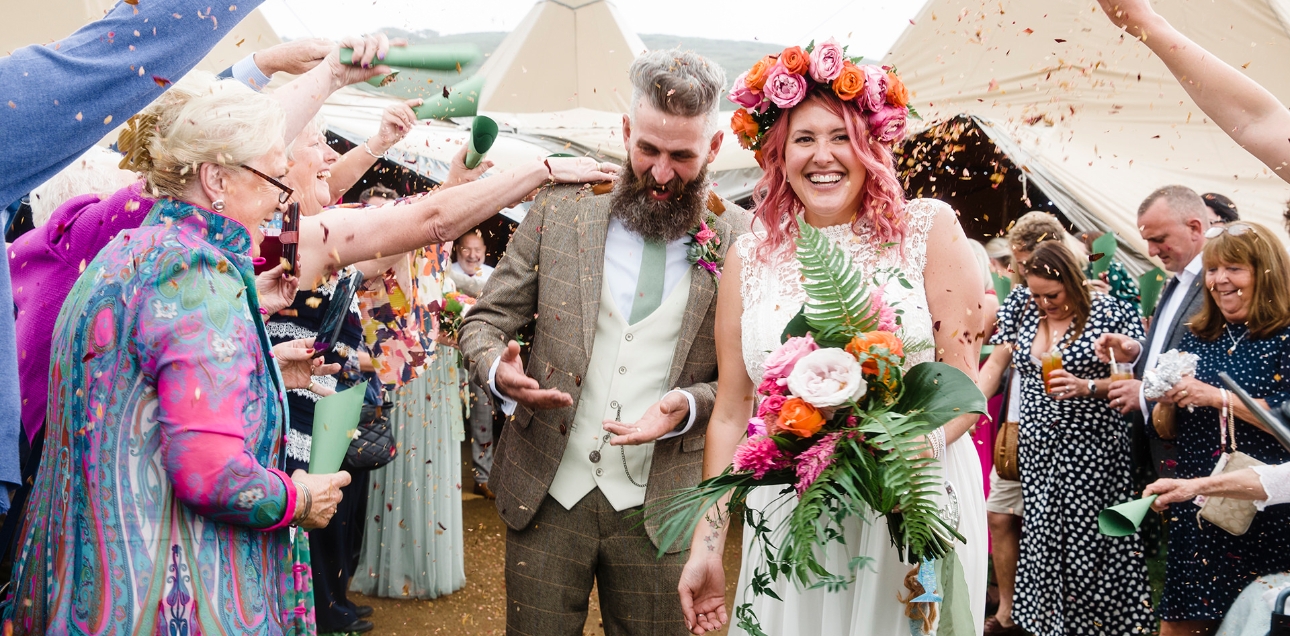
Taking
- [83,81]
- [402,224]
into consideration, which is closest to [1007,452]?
[402,224]

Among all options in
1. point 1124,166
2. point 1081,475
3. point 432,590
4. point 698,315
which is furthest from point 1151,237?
point 432,590

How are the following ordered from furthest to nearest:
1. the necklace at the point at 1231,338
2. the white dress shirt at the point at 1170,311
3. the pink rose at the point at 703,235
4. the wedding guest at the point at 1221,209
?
the wedding guest at the point at 1221,209, the white dress shirt at the point at 1170,311, the necklace at the point at 1231,338, the pink rose at the point at 703,235

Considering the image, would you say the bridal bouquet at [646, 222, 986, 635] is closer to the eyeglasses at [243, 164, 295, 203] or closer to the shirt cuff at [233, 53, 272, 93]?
the eyeglasses at [243, 164, 295, 203]

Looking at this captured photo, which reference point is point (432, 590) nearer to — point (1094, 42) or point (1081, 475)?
point (1081, 475)

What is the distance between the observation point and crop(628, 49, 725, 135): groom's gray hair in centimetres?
275

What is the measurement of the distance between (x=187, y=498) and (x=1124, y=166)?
6.71 metres

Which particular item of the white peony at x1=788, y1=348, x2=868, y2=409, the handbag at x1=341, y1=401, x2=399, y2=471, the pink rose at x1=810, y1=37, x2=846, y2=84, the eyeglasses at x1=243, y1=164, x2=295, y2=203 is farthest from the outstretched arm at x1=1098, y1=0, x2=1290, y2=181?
the handbag at x1=341, y1=401, x2=399, y2=471

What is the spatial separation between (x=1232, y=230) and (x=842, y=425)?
2801 mm

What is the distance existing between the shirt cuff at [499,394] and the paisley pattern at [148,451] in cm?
76

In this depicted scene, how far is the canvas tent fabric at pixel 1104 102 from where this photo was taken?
21.5 ft

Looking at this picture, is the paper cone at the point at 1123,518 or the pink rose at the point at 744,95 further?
the pink rose at the point at 744,95

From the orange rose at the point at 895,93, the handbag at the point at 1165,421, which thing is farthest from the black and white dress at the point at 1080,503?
the orange rose at the point at 895,93

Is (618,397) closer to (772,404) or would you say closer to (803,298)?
(803,298)

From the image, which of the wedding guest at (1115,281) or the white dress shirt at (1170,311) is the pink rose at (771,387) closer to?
the white dress shirt at (1170,311)
